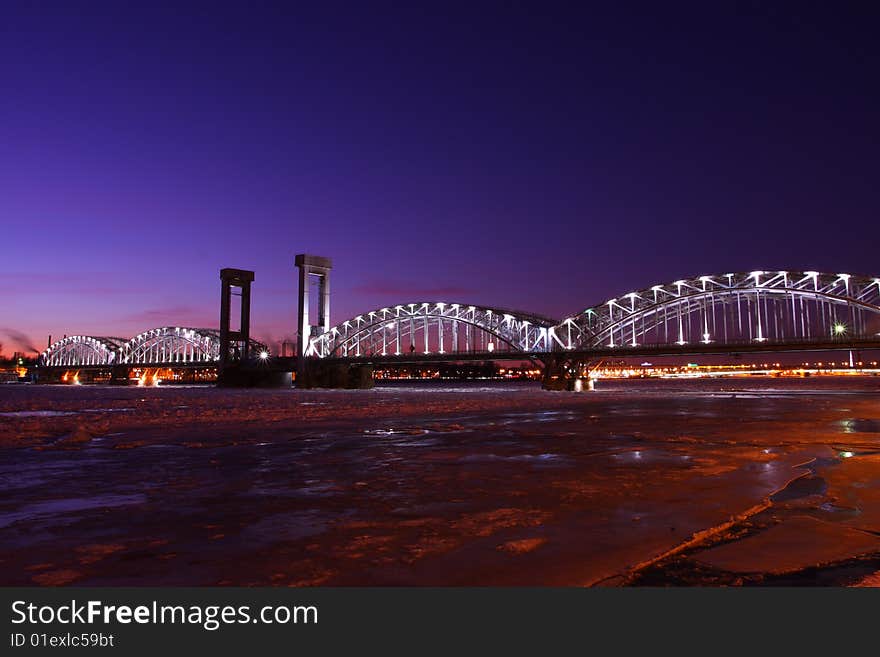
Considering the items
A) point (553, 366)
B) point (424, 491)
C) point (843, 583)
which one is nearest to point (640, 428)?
point (424, 491)

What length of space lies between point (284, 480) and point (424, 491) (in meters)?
2.51

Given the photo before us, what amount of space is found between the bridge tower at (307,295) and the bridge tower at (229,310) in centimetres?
1996

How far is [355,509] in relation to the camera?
755 centimetres

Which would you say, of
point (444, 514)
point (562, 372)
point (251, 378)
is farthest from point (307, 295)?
point (444, 514)

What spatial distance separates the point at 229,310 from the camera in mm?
145000

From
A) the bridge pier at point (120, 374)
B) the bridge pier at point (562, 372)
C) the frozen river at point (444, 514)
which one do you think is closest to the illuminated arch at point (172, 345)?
the bridge pier at point (120, 374)

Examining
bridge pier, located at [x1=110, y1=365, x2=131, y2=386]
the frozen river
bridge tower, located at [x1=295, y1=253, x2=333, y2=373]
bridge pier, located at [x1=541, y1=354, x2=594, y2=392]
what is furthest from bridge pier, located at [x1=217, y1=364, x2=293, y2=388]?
the frozen river

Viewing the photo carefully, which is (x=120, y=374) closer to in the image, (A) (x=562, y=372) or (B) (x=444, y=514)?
(A) (x=562, y=372)

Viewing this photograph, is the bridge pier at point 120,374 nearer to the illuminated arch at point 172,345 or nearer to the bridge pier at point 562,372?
the illuminated arch at point 172,345

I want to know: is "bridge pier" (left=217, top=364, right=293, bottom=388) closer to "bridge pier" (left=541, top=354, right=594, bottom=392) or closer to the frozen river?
"bridge pier" (left=541, top=354, right=594, bottom=392)

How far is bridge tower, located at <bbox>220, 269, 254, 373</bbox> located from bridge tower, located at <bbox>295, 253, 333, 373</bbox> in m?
20.0

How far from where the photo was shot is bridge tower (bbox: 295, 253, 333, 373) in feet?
428

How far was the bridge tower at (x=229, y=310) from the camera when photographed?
142m

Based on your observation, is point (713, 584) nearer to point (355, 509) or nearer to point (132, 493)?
point (355, 509)
